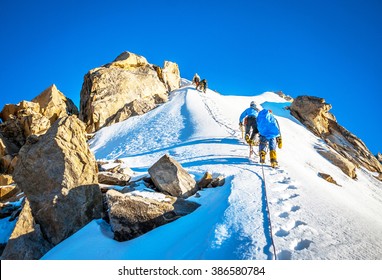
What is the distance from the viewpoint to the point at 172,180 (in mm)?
8062

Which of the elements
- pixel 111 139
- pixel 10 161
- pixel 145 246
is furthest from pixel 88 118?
pixel 145 246

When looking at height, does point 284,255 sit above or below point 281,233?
below

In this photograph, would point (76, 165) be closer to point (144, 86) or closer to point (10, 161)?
point (10, 161)

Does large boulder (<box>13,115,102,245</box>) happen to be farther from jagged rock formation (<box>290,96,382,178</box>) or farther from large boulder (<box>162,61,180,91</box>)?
large boulder (<box>162,61,180,91</box>)

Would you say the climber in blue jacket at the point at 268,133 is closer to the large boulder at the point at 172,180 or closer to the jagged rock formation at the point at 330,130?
the large boulder at the point at 172,180

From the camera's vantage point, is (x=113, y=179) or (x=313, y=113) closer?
(x=113, y=179)

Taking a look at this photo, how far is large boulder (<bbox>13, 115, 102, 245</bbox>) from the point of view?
7.52 metres

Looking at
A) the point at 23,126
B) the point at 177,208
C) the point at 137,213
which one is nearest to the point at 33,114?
the point at 23,126

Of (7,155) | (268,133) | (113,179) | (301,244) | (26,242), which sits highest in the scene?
(7,155)

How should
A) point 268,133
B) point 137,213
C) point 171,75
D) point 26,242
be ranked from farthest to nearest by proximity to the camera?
point 171,75 < point 268,133 < point 26,242 < point 137,213

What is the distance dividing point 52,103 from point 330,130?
37.2 m

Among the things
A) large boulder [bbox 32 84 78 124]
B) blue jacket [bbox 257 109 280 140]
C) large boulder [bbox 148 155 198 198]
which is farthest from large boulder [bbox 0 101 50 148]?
blue jacket [bbox 257 109 280 140]

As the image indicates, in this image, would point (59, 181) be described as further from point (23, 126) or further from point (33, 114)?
point (33, 114)
